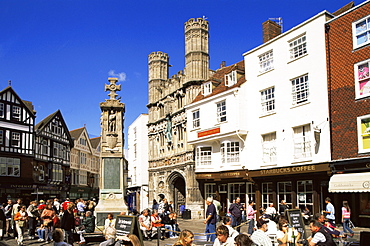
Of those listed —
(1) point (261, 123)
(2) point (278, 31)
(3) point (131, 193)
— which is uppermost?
(2) point (278, 31)

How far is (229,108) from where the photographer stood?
29.4 m

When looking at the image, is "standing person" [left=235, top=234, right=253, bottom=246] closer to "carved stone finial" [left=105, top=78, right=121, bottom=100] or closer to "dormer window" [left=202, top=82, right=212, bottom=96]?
"carved stone finial" [left=105, top=78, right=121, bottom=100]

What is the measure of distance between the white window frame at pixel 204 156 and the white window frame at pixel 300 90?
30.2 feet

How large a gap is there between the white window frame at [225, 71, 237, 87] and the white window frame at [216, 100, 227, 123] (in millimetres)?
1724

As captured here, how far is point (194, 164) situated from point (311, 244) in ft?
81.6

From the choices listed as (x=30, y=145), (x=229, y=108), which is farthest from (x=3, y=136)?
(x=229, y=108)

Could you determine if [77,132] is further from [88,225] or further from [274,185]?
[88,225]

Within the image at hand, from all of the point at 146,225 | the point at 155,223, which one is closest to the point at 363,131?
the point at 155,223

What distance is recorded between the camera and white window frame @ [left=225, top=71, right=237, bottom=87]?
30.8 m

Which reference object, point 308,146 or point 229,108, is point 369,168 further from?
point 229,108

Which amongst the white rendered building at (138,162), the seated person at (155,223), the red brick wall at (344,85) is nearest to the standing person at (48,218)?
the seated person at (155,223)

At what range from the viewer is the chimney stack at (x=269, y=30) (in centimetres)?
3072

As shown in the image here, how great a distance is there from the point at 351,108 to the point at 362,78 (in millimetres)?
1599

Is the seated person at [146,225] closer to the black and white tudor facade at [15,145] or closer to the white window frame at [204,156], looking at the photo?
the white window frame at [204,156]
